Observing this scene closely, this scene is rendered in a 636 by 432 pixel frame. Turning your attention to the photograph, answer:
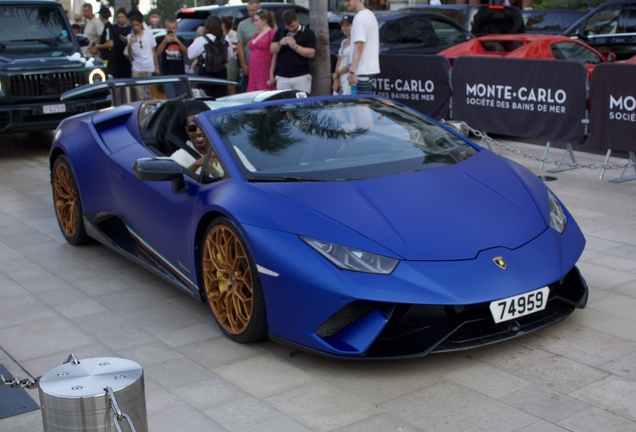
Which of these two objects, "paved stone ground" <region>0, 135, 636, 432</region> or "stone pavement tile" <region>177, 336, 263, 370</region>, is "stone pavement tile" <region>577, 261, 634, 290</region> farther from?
"stone pavement tile" <region>177, 336, 263, 370</region>

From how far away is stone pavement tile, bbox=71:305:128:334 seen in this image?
5.00 m

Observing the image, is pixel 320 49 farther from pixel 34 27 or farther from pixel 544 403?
pixel 544 403

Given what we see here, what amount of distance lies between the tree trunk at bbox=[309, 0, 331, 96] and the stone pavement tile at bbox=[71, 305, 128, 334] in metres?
6.32

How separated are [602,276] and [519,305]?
1.75 m

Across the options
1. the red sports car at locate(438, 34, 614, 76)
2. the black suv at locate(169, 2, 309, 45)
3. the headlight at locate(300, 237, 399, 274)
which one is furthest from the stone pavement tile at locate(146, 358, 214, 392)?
the black suv at locate(169, 2, 309, 45)

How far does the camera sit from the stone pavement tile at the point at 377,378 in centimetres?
393

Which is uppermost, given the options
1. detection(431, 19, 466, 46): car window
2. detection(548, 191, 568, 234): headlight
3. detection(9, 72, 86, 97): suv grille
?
detection(431, 19, 466, 46): car window

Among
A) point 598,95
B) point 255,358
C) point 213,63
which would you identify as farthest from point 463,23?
point 255,358

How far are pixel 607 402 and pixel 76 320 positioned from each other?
10.3 ft

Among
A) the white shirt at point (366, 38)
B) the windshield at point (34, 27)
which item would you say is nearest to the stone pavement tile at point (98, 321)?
the white shirt at point (366, 38)

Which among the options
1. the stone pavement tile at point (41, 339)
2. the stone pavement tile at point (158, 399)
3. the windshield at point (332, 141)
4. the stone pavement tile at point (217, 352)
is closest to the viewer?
the stone pavement tile at point (158, 399)

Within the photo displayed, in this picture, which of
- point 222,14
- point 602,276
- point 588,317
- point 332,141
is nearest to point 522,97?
point 602,276

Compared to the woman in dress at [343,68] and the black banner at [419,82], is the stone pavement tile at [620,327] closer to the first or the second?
the black banner at [419,82]

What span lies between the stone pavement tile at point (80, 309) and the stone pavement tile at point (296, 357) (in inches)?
51.2
